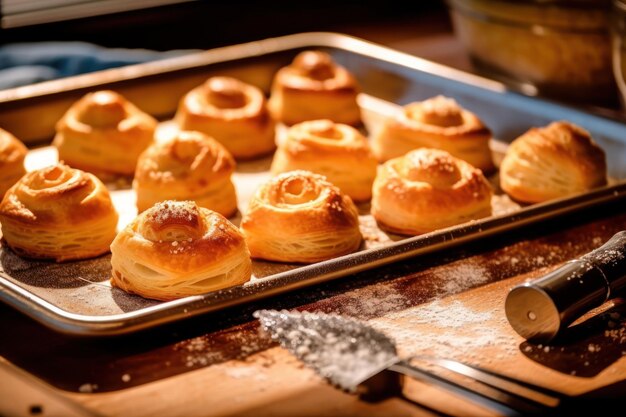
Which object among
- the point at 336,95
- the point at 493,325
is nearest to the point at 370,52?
the point at 336,95

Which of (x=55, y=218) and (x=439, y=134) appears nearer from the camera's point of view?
(x=55, y=218)

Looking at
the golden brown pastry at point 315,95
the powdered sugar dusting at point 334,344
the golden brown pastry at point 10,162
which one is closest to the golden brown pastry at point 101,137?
the golden brown pastry at point 10,162

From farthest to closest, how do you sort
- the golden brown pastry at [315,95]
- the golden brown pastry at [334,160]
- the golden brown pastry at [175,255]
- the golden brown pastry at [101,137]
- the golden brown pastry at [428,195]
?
the golden brown pastry at [315,95] < the golden brown pastry at [101,137] < the golden brown pastry at [334,160] < the golden brown pastry at [428,195] < the golden brown pastry at [175,255]

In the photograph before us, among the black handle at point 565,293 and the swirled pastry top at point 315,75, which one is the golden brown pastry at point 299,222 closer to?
the black handle at point 565,293

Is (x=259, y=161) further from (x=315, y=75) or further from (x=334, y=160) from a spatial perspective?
(x=315, y=75)

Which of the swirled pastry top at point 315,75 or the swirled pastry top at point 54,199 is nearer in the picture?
the swirled pastry top at point 54,199

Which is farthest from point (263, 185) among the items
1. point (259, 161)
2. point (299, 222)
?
point (259, 161)
